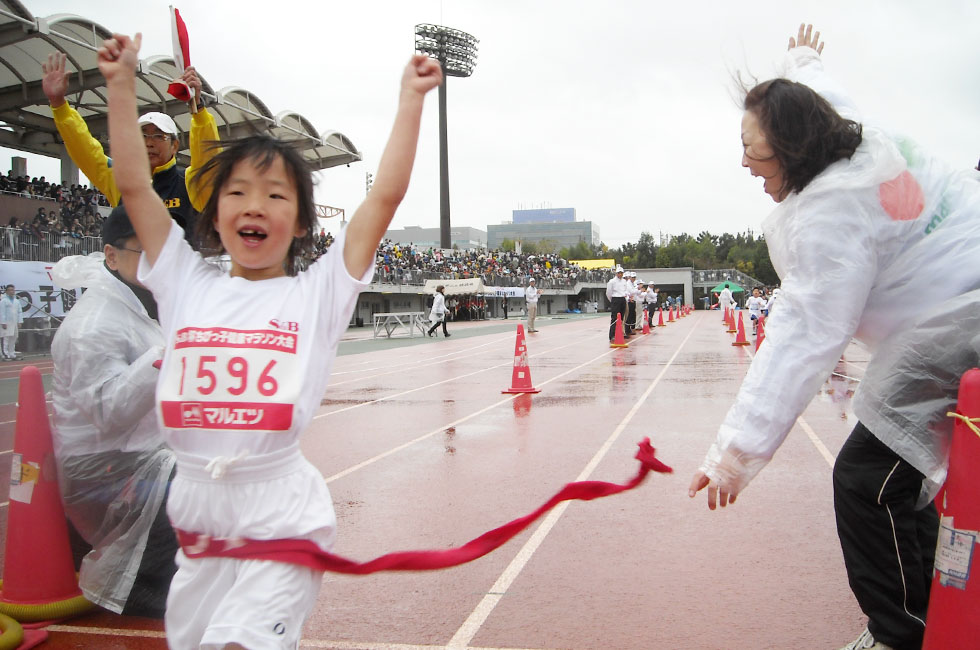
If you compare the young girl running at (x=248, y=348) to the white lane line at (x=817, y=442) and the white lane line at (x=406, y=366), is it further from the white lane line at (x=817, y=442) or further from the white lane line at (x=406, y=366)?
the white lane line at (x=406, y=366)

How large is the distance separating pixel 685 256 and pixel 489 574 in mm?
130360

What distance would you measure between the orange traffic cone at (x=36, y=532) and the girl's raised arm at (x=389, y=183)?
2367mm

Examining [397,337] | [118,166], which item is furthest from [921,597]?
[397,337]

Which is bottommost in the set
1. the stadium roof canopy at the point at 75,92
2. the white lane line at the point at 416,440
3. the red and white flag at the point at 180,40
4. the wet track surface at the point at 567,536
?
the white lane line at the point at 416,440

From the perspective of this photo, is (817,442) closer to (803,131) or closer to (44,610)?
(803,131)

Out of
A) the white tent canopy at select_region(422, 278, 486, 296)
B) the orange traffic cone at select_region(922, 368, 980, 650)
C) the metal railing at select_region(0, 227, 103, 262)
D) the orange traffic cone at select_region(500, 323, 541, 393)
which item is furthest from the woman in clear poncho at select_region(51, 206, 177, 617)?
the white tent canopy at select_region(422, 278, 486, 296)

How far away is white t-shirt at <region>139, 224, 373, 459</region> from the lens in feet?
6.54

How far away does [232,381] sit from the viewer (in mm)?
2010

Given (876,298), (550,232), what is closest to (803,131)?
(876,298)

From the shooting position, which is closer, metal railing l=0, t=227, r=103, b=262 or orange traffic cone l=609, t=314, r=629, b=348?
metal railing l=0, t=227, r=103, b=262

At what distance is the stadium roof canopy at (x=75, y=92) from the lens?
58.6ft

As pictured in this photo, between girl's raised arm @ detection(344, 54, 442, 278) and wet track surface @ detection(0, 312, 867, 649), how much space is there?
180cm

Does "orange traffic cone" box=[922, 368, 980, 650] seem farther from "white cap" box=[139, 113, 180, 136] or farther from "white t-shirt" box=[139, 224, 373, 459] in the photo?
"white cap" box=[139, 113, 180, 136]

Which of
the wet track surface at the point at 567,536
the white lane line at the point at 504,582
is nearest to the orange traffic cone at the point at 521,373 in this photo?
the wet track surface at the point at 567,536
